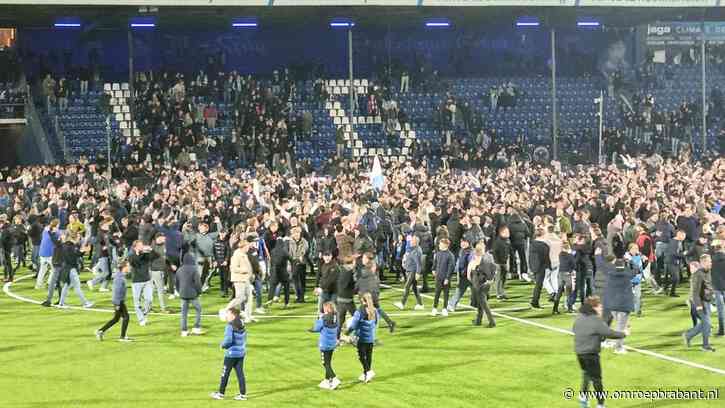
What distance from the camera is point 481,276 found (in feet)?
80.2

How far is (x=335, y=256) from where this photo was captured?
24.6m

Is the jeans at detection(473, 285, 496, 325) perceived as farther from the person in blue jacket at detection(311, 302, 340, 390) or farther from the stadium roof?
the stadium roof

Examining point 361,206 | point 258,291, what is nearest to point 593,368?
point 258,291

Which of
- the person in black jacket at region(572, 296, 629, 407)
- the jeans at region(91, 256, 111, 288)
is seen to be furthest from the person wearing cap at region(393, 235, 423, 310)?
the person in black jacket at region(572, 296, 629, 407)

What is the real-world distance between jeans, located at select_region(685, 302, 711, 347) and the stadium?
0.03m

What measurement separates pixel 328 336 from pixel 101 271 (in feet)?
44.9

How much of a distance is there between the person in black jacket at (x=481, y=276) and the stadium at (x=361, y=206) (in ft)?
0.19

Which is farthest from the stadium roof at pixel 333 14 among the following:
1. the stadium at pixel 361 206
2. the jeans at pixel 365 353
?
the jeans at pixel 365 353

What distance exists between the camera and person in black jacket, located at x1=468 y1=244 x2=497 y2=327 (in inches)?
963

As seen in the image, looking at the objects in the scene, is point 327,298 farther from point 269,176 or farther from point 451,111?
point 451,111

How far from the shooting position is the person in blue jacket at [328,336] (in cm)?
1897

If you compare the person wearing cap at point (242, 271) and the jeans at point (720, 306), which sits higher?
the person wearing cap at point (242, 271)

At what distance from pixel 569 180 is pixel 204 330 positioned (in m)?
20.1

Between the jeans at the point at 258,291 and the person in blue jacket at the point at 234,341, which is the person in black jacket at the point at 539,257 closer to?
the jeans at the point at 258,291
